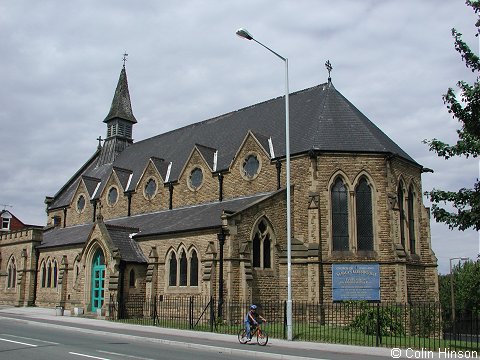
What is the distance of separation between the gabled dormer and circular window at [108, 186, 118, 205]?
831 centimetres

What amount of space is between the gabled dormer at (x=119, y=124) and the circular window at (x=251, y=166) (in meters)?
21.3

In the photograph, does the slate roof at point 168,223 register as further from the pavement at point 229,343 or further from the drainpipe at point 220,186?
the pavement at point 229,343

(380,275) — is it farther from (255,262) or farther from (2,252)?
(2,252)

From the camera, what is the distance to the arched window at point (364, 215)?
2694cm

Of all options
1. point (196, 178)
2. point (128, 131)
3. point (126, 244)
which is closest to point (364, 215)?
point (196, 178)

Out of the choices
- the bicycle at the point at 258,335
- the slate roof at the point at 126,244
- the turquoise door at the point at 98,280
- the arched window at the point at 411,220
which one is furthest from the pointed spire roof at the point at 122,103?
the bicycle at the point at 258,335

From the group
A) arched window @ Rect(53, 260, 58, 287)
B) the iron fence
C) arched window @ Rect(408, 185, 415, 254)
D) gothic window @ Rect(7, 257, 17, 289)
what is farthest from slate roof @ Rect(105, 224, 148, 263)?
gothic window @ Rect(7, 257, 17, 289)

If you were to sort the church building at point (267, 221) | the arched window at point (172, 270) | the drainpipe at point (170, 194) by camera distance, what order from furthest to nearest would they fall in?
the drainpipe at point (170, 194) → the arched window at point (172, 270) → the church building at point (267, 221)

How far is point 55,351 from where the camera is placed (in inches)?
570

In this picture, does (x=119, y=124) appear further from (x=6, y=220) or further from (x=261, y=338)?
(x=261, y=338)

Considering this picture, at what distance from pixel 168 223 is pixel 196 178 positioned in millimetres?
4223

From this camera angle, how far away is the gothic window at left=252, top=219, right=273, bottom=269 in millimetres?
26875

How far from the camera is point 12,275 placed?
42375 millimetres

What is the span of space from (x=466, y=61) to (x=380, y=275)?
43.6ft
